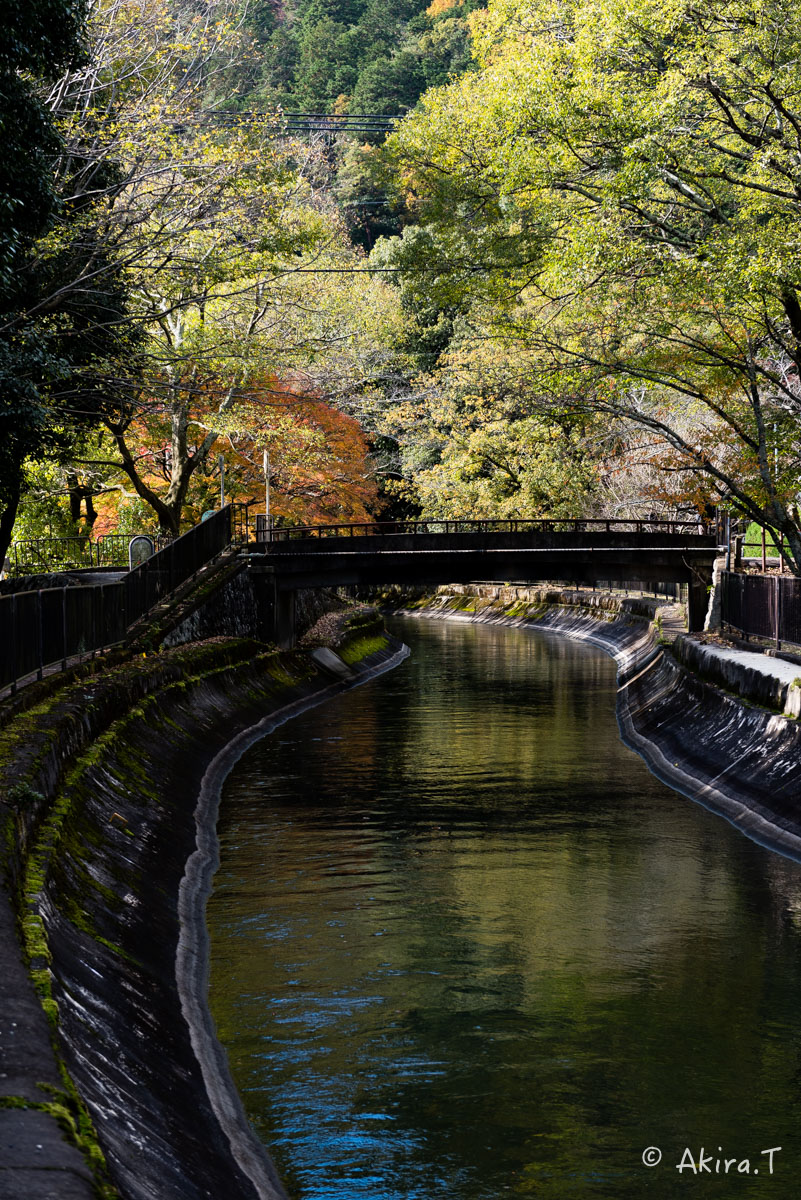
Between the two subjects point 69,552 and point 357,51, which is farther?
point 357,51

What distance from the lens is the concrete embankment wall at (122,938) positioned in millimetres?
7180

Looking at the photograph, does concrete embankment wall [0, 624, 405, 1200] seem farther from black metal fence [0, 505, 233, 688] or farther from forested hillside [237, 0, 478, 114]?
forested hillside [237, 0, 478, 114]

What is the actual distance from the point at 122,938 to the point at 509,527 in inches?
2150

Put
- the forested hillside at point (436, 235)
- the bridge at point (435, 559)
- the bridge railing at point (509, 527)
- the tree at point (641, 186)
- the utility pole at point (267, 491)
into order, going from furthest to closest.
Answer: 1. the utility pole at point (267, 491)
2. the bridge railing at point (509, 527)
3. the bridge at point (435, 559)
4. the tree at point (641, 186)
5. the forested hillside at point (436, 235)

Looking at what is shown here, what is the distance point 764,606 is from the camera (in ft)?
93.8

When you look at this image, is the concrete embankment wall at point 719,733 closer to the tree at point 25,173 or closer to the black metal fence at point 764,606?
the black metal fence at point 764,606

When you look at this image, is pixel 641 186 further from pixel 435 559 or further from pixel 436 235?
pixel 435 559

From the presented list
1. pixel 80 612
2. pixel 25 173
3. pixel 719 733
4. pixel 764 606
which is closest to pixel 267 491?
pixel 764 606

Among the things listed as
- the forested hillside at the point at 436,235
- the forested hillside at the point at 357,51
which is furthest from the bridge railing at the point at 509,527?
A: the forested hillside at the point at 357,51

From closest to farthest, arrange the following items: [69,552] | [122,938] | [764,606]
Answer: [122,938] → [764,606] → [69,552]

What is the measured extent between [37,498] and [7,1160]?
135 ft

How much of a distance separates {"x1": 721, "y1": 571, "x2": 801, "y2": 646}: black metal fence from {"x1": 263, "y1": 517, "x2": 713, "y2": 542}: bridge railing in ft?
42.7

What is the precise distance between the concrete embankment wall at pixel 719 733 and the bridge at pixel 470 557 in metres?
3.14

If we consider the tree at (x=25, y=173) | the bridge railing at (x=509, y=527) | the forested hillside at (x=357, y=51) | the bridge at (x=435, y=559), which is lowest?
the bridge at (x=435, y=559)
